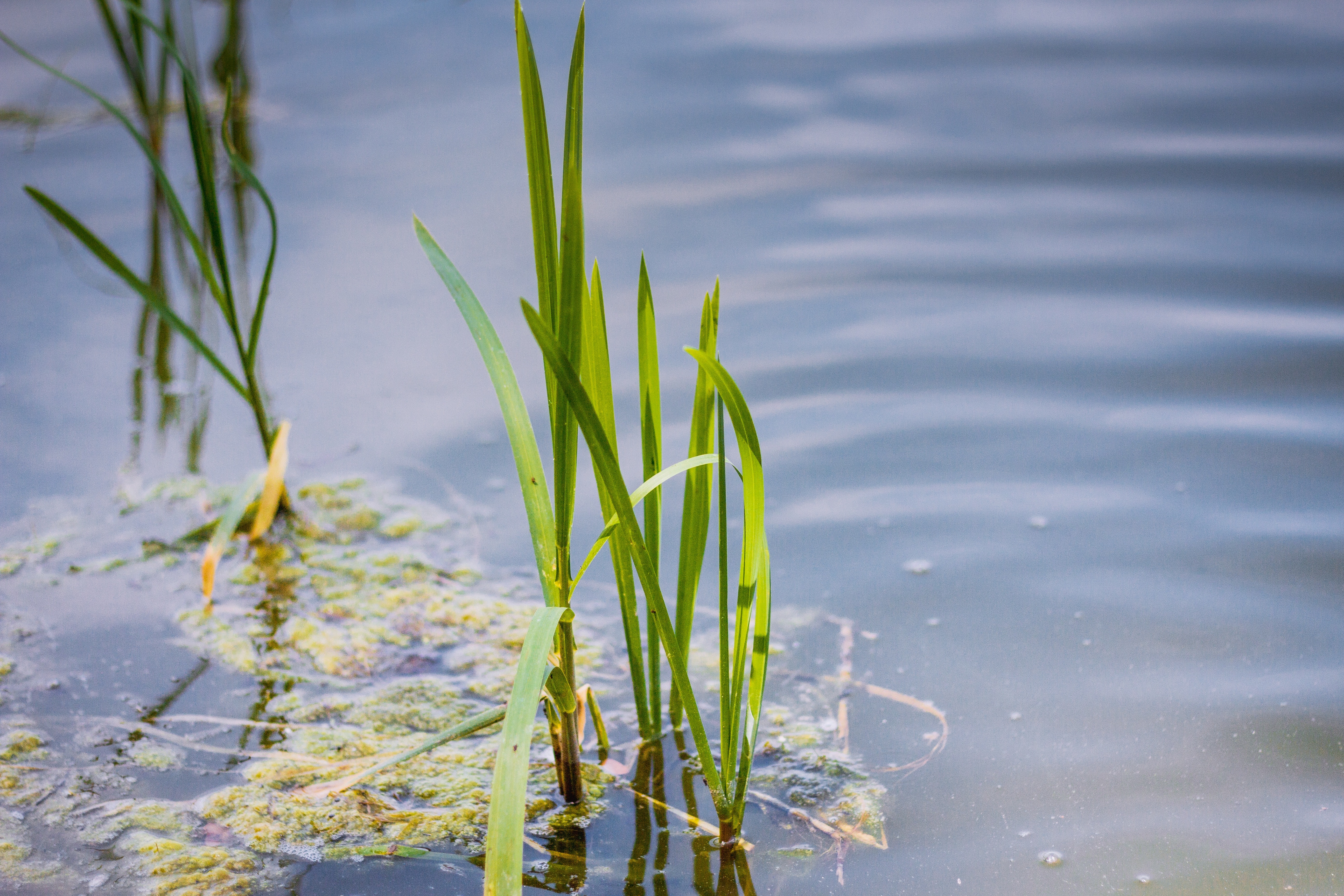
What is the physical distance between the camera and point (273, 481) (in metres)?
1.75

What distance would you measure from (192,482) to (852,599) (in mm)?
1235

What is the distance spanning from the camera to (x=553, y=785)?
50.5 inches

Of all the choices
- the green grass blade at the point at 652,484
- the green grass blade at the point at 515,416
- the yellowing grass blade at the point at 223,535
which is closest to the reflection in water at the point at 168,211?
the yellowing grass blade at the point at 223,535

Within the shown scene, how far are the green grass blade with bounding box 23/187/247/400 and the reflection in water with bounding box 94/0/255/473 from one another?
27 centimetres

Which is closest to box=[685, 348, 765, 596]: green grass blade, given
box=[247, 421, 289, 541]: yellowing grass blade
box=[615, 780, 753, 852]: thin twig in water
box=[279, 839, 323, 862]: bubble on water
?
box=[615, 780, 753, 852]: thin twig in water

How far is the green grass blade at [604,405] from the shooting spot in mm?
1081

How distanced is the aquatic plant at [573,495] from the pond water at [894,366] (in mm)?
213

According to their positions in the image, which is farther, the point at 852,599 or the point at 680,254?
the point at 680,254

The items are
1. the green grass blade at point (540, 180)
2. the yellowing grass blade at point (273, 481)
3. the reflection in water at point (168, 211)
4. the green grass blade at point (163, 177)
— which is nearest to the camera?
the green grass blade at point (540, 180)

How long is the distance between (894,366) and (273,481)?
4.14ft

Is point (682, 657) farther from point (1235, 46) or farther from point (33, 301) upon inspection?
point (1235, 46)

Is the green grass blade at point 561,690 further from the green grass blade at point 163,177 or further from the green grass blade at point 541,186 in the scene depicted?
the green grass blade at point 163,177

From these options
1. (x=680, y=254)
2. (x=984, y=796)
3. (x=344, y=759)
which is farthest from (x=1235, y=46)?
(x=344, y=759)

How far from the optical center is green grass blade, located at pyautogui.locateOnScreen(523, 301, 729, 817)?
2.97 feet
